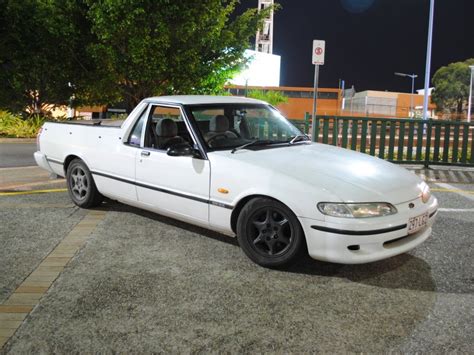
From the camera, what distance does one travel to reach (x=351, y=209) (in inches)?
155

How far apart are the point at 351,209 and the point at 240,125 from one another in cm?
201

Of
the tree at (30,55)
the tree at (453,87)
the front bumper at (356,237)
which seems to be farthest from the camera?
the tree at (453,87)

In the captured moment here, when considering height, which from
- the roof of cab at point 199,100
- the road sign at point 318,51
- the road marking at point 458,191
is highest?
the road sign at point 318,51

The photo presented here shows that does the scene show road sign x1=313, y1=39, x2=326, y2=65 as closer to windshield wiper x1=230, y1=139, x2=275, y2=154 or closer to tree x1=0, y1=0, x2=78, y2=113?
windshield wiper x1=230, y1=139, x2=275, y2=154

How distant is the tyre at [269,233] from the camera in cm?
415

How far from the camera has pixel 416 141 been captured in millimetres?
11406

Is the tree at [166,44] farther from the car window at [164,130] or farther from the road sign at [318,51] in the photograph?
the car window at [164,130]

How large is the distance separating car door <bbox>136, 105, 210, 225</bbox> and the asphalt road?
19.8ft

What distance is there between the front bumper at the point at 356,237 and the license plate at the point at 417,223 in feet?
Result: 0.20

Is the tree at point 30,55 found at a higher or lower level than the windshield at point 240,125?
higher

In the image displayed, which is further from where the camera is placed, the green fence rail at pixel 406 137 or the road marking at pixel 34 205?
the green fence rail at pixel 406 137

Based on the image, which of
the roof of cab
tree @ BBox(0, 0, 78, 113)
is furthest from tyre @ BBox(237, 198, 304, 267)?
tree @ BBox(0, 0, 78, 113)

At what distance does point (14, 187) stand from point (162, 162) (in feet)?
12.4

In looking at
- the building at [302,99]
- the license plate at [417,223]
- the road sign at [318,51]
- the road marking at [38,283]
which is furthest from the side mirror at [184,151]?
the building at [302,99]
